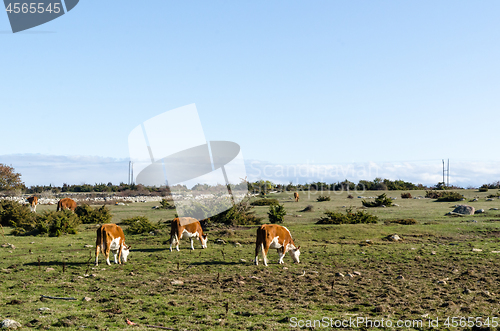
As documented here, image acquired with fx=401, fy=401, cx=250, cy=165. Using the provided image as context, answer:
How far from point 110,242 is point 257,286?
5.81 m

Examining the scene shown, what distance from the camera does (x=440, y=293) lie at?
1062cm

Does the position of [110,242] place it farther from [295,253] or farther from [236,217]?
[236,217]

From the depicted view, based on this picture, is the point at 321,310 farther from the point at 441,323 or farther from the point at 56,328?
the point at 56,328

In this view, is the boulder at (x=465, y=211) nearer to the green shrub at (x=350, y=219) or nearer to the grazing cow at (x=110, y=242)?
the green shrub at (x=350, y=219)

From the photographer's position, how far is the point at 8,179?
6359 centimetres

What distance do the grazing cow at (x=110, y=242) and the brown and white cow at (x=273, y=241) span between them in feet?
16.3

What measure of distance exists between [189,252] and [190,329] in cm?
999

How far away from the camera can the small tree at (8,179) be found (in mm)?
62344

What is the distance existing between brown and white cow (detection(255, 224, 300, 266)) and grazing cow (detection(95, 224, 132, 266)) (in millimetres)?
4961

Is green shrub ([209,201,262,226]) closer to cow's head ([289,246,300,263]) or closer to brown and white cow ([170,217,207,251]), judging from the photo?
brown and white cow ([170,217,207,251])

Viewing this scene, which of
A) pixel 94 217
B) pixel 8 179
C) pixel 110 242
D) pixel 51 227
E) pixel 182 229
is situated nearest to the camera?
pixel 110 242

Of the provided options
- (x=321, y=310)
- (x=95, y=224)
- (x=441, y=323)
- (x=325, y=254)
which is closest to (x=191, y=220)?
(x=325, y=254)

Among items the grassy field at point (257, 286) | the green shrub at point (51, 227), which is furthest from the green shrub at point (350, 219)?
the green shrub at point (51, 227)

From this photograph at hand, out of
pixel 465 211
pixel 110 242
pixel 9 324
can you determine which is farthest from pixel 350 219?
pixel 9 324
